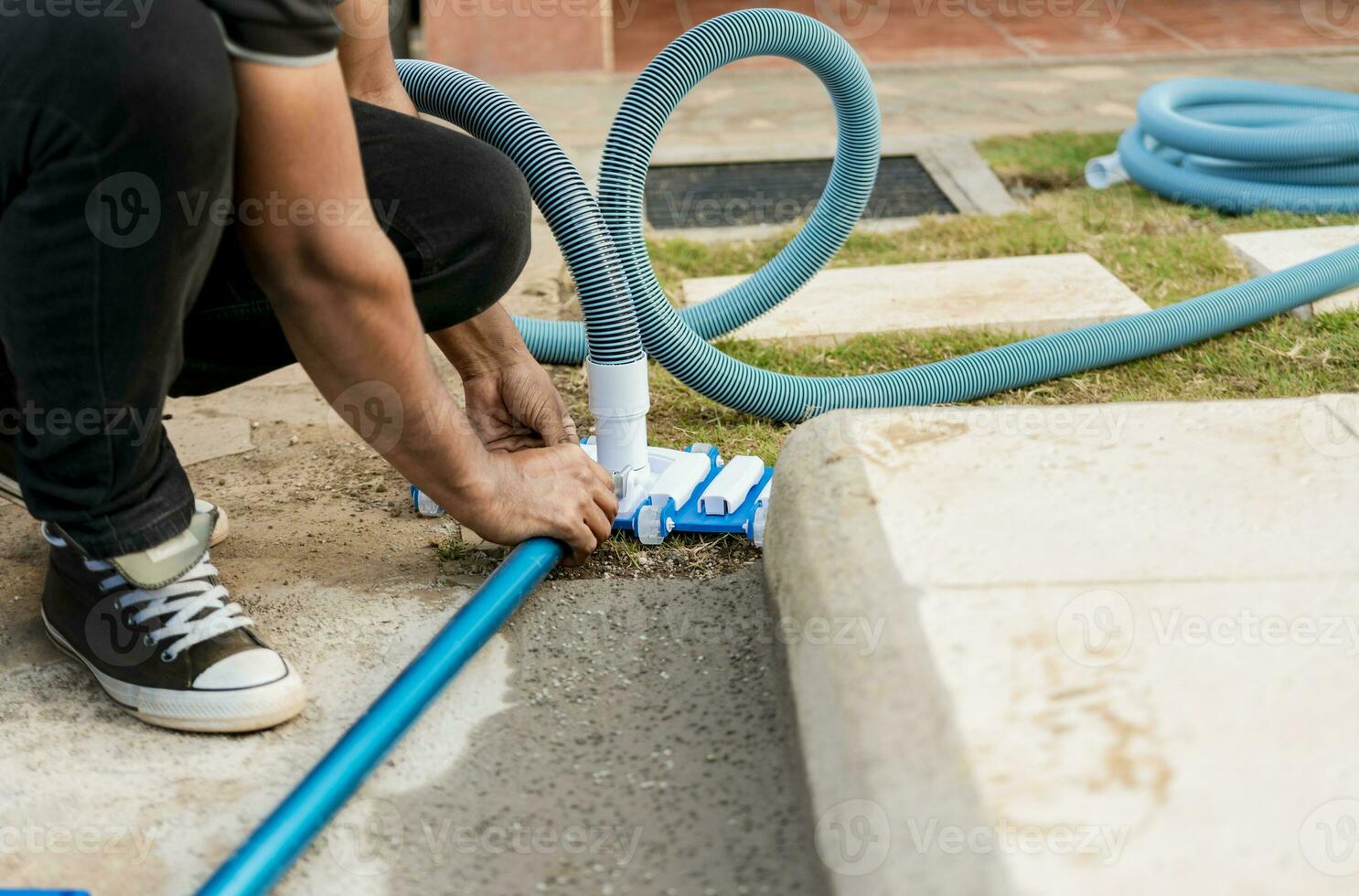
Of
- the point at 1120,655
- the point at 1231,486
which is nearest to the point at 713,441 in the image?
the point at 1231,486

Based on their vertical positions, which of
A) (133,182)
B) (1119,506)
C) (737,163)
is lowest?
(737,163)

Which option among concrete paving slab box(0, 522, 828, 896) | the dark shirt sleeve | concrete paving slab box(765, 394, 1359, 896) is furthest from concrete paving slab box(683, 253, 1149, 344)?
the dark shirt sleeve

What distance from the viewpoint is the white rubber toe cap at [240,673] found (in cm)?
144

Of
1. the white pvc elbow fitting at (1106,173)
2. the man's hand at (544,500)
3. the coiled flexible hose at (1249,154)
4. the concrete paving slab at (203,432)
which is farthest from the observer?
the white pvc elbow fitting at (1106,173)

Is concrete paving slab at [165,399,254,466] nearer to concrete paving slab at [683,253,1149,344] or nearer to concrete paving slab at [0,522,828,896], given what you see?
concrete paving slab at [0,522,828,896]

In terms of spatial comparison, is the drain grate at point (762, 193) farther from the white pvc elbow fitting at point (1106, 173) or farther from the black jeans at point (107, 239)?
the black jeans at point (107, 239)

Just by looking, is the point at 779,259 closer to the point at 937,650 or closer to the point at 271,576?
the point at 271,576

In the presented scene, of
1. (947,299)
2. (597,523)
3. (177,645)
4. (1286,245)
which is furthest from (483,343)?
(1286,245)

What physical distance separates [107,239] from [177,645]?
1.56ft

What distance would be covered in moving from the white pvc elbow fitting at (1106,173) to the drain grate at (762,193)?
1.46 feet

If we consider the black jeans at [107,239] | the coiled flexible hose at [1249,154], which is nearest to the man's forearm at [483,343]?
the black jeans at [107,239]

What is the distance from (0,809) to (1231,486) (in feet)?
4.62

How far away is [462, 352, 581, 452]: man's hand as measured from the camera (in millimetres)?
1833

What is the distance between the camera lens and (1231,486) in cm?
150
